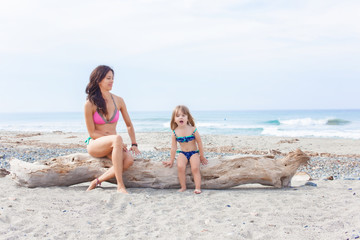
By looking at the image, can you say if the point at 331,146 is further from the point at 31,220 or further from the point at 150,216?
the point at 31,220

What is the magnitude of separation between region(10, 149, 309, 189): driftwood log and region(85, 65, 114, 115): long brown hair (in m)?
1.04

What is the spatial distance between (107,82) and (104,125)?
82 centimetres

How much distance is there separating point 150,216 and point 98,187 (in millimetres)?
2063

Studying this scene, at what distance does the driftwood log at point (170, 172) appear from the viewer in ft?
19.3

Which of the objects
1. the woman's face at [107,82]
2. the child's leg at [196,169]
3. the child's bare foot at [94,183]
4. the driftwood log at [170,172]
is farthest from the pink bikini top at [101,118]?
the child's leg at [196,169]

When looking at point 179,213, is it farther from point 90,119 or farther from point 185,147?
point 90,119

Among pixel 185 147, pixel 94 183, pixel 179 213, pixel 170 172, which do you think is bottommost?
pixel 179 213

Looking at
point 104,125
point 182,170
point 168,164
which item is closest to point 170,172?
point 168,164

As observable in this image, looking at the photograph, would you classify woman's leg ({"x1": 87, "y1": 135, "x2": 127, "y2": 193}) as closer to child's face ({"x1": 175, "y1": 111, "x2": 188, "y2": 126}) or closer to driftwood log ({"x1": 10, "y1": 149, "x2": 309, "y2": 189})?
driftwood log ({"x1": 10, "y1": 149, "x2": 309, "y2": 189})

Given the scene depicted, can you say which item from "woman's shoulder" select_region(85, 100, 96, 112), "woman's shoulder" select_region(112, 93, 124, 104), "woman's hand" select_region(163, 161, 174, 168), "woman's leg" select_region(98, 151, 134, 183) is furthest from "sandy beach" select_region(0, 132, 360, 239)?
"woman's shoulder" select_region(112, 93, 124, 104)

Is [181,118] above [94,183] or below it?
above

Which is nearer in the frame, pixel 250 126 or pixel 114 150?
pixel 114 150

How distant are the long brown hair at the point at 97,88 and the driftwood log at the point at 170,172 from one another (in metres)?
1.04

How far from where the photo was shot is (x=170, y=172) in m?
5.96
